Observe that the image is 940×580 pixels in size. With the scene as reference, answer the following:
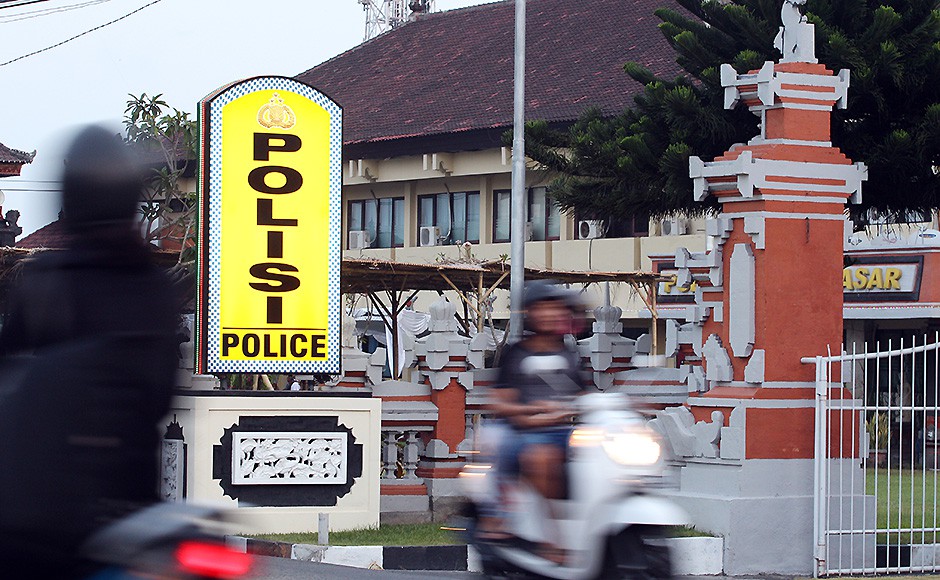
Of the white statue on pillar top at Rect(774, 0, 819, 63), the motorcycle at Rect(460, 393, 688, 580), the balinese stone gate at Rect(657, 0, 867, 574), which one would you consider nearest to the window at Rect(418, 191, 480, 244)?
the white statue on pillar top at Rect(774, 0, 819, 63)

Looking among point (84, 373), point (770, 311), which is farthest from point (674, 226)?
point (84, 373)

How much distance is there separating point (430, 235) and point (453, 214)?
779 mm

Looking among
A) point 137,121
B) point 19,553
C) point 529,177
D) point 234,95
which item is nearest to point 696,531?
point 234,95

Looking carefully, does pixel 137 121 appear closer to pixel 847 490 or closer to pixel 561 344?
pixel 847 490

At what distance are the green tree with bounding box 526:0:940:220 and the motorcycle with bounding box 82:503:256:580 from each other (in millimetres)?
14858

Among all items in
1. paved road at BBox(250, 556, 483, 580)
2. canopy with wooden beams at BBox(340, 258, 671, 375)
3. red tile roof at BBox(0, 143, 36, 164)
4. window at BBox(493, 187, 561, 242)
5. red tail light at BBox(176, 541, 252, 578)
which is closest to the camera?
red tail light at BBox(176, 541, 252, 578)

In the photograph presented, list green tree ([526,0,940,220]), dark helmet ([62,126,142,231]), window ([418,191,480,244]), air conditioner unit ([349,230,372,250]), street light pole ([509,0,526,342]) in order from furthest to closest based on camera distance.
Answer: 1. air conditioner unit ([349,230,372,250])
2. window ([418,191,480,244])
3. street light pole ([509,0,526,342])
4. green tree ([526,0,940,220])
5. dark helmet ([62,126,142,231])

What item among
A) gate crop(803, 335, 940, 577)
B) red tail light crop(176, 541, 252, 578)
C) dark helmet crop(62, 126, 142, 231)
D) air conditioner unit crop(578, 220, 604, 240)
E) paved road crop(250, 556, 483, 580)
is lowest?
paved road crop(250, 556, 483, 580)

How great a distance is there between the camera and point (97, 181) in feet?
13.6

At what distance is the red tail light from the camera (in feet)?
12.9

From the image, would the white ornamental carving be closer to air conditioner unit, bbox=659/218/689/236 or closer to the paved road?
the paved road

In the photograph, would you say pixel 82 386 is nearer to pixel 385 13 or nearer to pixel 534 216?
pixel 534 216

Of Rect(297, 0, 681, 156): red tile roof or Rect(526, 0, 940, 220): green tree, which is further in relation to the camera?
Rect(297, 0, 681, 156): red tile roof

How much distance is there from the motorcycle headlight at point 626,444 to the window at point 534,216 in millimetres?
31707
